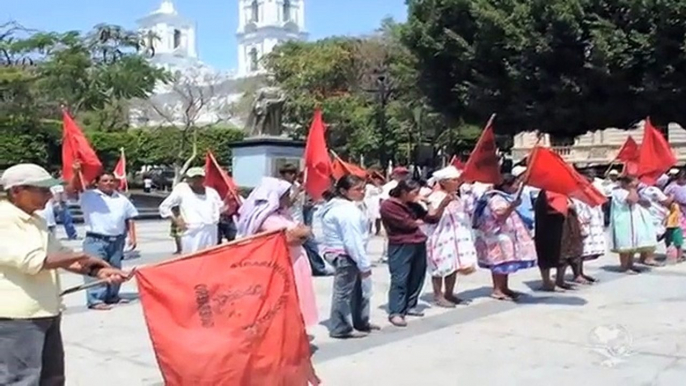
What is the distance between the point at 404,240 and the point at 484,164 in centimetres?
171

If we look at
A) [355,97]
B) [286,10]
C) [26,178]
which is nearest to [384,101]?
[355,97]

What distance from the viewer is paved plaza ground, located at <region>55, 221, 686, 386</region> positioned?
267 inches

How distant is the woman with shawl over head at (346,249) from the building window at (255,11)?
121239 mm

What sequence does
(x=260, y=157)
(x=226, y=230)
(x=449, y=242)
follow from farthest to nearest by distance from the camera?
(x=260, y=157) < (x=226, y=230) < (x=449, y=242)

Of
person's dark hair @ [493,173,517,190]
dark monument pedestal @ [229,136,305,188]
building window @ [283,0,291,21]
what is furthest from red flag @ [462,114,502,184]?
building window @ [283,0,291,21]

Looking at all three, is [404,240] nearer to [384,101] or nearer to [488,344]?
[488,344]

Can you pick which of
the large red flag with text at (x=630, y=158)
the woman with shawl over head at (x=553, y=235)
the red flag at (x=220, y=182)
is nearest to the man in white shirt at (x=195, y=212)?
the red flag at (x=220, y=182)

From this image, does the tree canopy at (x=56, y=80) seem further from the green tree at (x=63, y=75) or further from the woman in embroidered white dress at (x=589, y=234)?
the woman in embroidered white dress at (x=589, y=234)

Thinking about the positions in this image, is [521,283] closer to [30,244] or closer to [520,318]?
[520,318]

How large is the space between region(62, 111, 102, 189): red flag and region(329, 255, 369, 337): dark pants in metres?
3.82

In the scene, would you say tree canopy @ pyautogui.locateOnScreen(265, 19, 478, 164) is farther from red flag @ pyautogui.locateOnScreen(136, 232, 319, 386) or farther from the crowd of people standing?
red flag @ pyautogui.locateOnScreen(136, 232, 319, 386)

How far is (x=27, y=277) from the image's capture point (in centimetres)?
456

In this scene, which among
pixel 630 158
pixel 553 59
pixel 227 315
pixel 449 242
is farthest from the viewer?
pixel 553 59

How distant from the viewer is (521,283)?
38.7ft
